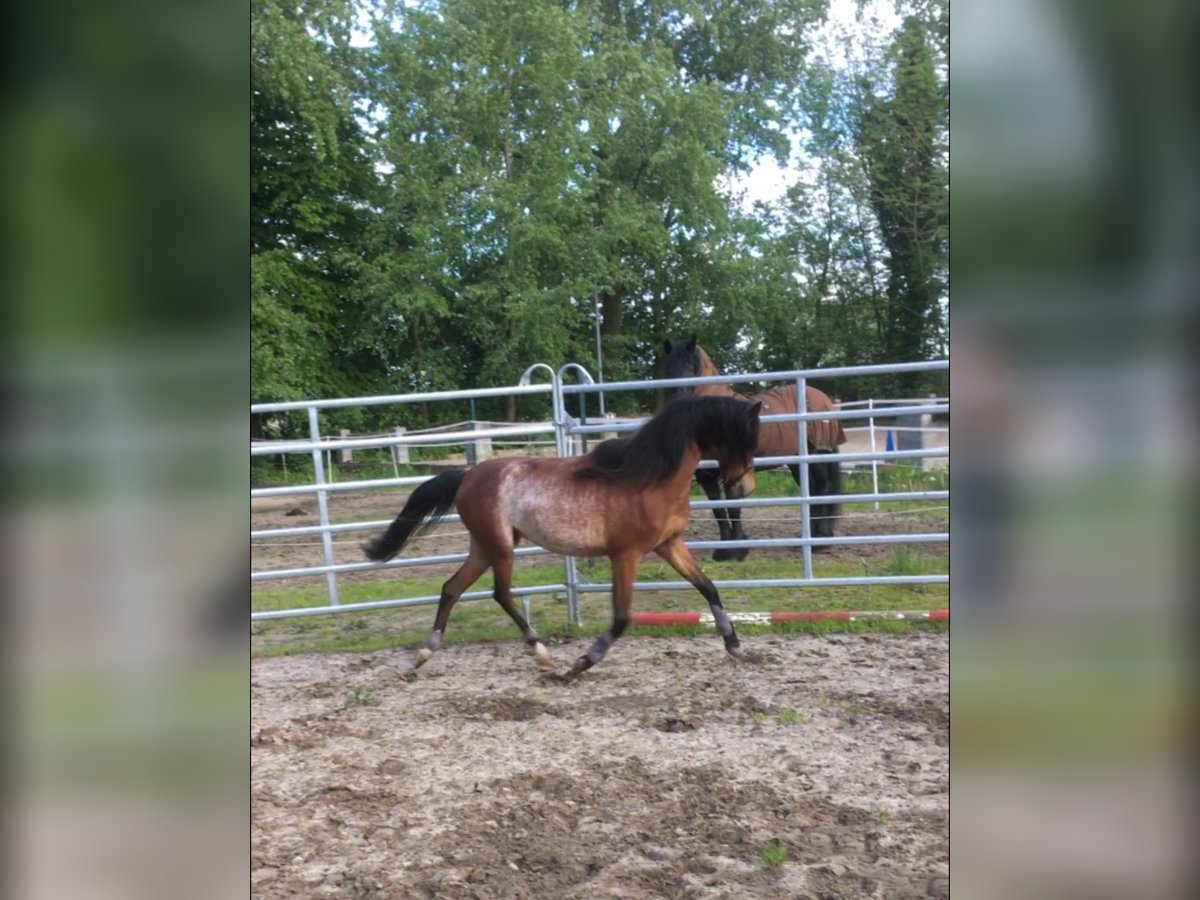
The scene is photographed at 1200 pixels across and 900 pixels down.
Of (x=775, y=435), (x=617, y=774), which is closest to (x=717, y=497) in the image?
(x=775, y=435)

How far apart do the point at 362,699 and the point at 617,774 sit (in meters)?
1.43

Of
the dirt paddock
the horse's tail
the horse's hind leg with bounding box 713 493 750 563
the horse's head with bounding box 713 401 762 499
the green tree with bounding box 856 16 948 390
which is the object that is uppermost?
the green tree with bounding box 856 16 948 390

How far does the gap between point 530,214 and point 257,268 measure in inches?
126

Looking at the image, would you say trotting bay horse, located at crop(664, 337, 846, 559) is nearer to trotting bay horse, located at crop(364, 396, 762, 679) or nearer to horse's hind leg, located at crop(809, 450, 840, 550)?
horse's hind leg, located at crop(809, 450, 840, 550)

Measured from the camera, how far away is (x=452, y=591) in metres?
3.54

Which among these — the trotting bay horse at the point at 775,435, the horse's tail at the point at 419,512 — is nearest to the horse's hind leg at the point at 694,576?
the trotting bay horse at the point at 775,435

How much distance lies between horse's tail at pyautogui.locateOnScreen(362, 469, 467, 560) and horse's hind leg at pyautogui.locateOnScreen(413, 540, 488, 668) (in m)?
0.25

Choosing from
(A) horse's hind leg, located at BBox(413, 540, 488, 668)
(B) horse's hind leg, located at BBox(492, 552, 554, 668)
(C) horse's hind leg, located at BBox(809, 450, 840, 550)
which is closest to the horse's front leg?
(B) horse's hind leg, located at BBox(492, 552, 554, 668)

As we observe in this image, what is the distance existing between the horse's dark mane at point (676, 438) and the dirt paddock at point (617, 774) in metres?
0.95

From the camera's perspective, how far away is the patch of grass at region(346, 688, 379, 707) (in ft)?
10.7
